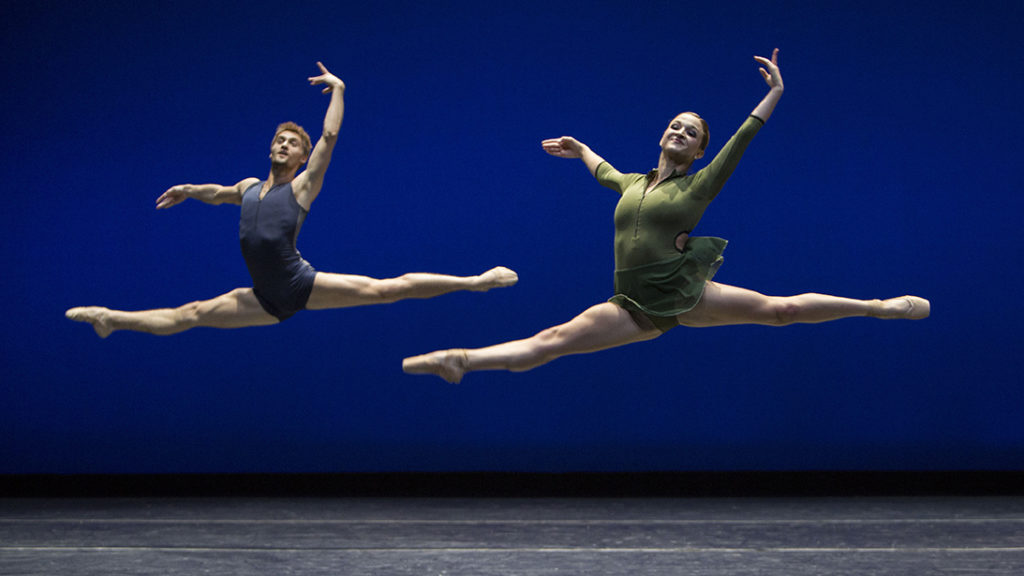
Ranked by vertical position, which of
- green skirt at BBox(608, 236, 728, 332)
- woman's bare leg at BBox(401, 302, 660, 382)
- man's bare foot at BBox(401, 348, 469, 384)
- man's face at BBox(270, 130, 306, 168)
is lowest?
man's bare foot at BBox(401, 348, 469, 384)

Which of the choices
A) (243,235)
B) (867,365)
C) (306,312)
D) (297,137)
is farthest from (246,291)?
(867,365)

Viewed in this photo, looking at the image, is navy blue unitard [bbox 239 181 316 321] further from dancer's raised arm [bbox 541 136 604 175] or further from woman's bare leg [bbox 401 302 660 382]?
dancer's raised arm [bbox 541 136 604 175]

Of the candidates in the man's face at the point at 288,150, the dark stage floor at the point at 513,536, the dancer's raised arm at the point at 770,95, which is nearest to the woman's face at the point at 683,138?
the dancer's raised arm at the point at 770,95

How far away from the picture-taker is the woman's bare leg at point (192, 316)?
15.2ft

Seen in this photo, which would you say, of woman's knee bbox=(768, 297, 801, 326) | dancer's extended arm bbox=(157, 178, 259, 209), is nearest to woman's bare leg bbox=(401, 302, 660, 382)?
woman's knee bbox=(768, 297, 801, 326)

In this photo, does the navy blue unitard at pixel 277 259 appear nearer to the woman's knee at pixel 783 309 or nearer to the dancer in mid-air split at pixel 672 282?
the dancer in mid-air split at pixel 672 282

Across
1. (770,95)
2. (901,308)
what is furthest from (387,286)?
(901,308)

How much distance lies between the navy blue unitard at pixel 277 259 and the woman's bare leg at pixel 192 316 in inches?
2.2

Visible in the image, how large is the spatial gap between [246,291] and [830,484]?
4.97m

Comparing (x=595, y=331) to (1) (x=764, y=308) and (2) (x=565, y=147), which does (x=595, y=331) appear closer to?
(1) (x=764, y=308)

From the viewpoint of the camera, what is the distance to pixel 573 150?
16.7 feet

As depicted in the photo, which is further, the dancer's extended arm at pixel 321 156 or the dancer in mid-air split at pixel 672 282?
the dancer's extended arm at pixel 321 156

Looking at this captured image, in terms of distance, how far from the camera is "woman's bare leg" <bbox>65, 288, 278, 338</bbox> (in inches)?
183

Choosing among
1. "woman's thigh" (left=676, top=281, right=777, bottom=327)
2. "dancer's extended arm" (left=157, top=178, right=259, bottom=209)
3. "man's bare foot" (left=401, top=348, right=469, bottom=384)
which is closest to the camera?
"man's bare foot" (left=401, top=348, right=469, bottom=384)
